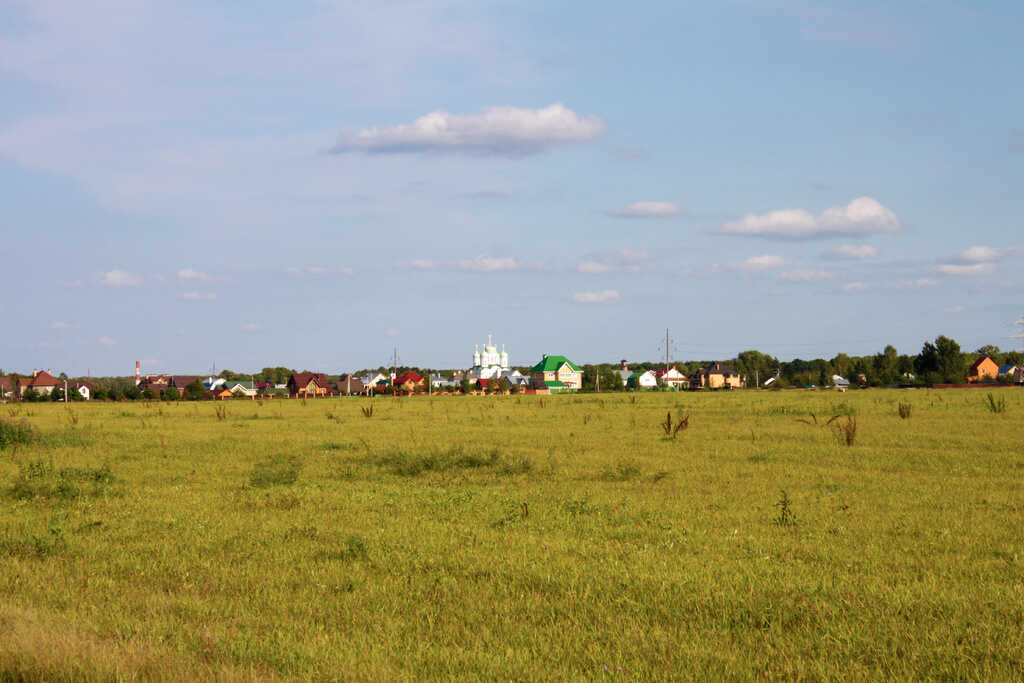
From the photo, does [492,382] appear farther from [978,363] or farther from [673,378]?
[978,363]

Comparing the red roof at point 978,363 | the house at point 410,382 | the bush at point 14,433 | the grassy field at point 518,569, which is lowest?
the grassy field at point 518,569

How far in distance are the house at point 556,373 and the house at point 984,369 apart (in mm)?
67019

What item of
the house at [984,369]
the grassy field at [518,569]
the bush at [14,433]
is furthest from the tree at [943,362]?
the bush at [14,433]

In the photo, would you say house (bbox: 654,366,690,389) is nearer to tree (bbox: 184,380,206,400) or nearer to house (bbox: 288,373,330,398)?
house (bbox: 288,373,330,398)

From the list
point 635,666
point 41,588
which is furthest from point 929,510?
point 41,588

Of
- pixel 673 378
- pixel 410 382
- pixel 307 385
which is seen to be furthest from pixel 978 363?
pixel 307 385

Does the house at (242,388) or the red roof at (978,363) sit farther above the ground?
the red roof at (978,363)

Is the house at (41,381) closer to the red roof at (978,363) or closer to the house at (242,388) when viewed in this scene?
the house at (242,388)

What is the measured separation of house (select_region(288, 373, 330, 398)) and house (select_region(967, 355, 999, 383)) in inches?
4216

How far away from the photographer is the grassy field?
6.43 meters

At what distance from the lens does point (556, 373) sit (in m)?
158

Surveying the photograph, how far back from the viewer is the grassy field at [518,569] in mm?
6426

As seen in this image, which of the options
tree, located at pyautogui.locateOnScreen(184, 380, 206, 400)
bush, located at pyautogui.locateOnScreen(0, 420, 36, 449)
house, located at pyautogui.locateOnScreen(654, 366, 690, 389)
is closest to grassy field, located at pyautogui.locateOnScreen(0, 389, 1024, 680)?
bush, located at pyautogui.locateOnScreen(0, 420, 36, 449)

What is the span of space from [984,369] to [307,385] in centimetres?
11472
